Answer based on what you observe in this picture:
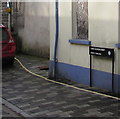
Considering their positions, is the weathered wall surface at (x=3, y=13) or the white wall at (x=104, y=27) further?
the weathered wall surface at (x=3, y=13)

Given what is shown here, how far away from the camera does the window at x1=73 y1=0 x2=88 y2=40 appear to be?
915 cm

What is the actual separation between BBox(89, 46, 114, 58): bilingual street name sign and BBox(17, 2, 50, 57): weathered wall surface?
226 inches

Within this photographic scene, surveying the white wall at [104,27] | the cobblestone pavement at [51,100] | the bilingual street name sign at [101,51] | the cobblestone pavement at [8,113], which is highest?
the white wall at [104,27]

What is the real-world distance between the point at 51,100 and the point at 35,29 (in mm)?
7845

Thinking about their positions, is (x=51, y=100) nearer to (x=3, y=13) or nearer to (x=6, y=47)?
(x=6, y=47)

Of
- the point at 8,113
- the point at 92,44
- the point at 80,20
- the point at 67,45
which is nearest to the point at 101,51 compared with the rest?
the point at 92,44

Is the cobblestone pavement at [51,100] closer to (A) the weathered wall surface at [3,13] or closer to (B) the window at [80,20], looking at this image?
(B) the window at [80,20]

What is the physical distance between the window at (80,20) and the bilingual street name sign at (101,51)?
63 cm

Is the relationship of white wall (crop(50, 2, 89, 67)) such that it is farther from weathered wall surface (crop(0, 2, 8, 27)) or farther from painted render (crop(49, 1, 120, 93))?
weathered wall surface (crop(0, 2, 8, 27))

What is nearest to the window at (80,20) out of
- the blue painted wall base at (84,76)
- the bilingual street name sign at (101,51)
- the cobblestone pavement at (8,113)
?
the bilingual street name sign at (101,51)

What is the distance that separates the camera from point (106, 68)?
839cm

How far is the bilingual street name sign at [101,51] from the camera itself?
8.02 meters

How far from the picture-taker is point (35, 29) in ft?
49.8

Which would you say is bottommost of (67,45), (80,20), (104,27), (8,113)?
(8,113)
